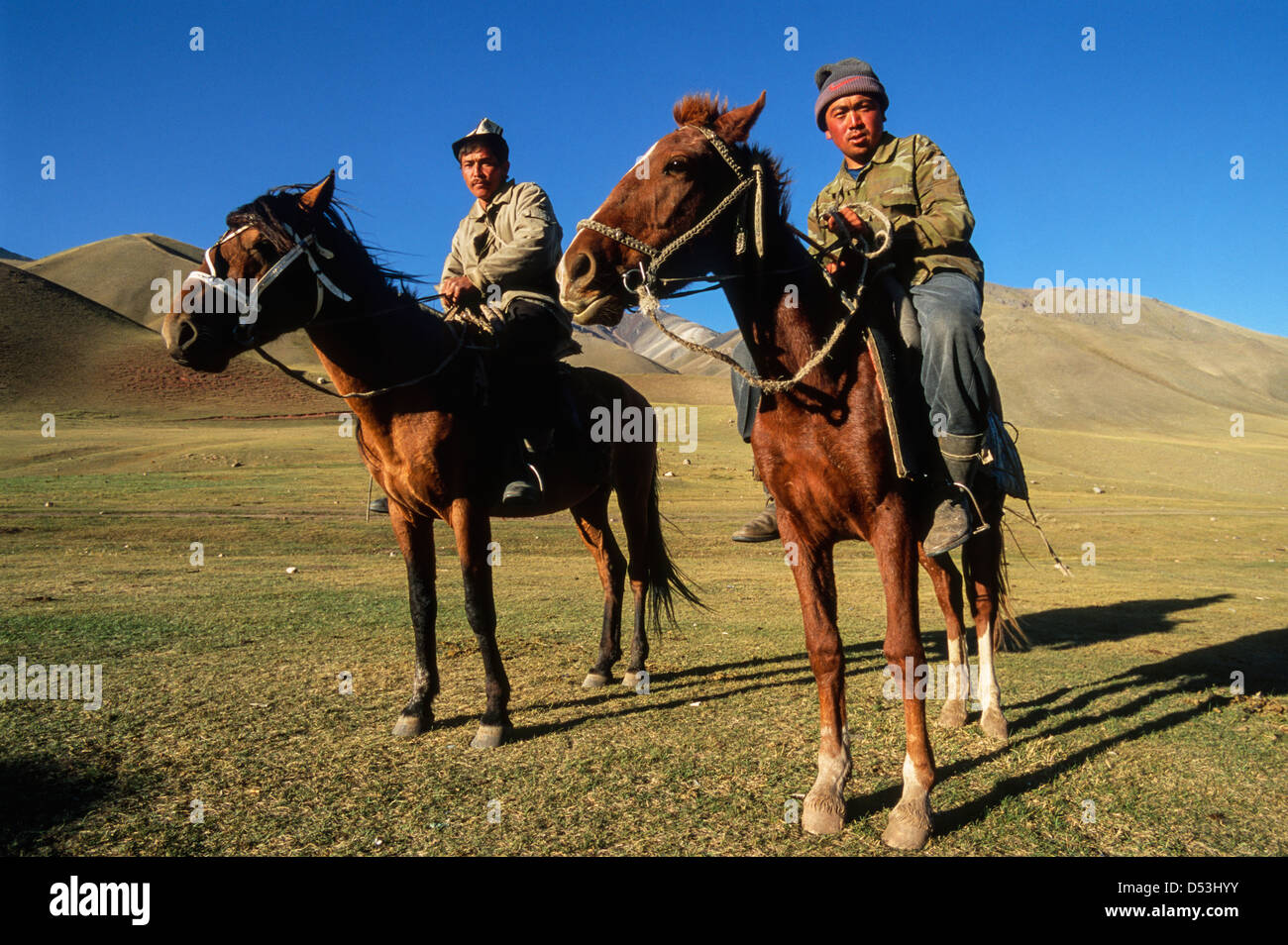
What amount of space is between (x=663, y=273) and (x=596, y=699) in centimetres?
434

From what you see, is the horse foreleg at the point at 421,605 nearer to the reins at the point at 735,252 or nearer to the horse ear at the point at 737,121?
the reins at the point at 735,252

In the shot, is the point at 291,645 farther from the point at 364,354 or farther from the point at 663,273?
the point at 663,273

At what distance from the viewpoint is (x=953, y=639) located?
6398mm

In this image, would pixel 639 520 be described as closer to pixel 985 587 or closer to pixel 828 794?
pixel 985 587

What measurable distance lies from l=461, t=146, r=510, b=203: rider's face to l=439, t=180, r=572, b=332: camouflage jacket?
81 mm

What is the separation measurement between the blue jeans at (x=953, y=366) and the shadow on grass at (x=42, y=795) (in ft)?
18.2

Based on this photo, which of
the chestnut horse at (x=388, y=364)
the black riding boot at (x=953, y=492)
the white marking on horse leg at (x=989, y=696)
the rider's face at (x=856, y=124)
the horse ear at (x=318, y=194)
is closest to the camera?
the black riding boot at (x=953, y=492)

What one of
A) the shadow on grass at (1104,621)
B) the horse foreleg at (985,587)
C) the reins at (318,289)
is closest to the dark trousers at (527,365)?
the reins at (318,289)

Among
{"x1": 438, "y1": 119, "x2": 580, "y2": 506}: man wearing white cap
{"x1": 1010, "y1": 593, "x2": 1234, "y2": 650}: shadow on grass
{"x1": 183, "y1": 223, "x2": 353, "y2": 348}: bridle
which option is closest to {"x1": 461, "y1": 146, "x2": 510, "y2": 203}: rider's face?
{"x1": 438, "y1": 119, "x2": 580, "y2": 506}: man wearing white cap

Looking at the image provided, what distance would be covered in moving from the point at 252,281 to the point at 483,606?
111 inches

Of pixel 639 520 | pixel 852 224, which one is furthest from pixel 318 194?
Answer: pixel 639 520

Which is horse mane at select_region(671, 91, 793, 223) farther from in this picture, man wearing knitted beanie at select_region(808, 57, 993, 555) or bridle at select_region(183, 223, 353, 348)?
bridle at select_region(183, 223, 353, 348)

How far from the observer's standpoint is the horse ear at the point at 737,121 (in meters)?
4.12
